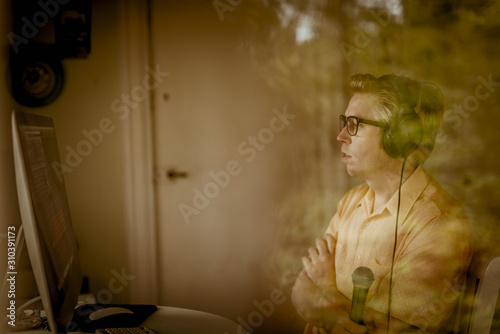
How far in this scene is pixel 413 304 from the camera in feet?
4.41

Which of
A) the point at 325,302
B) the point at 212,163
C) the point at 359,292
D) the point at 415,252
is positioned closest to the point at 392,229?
the point at 415,252

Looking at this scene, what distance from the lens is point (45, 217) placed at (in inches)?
28.0

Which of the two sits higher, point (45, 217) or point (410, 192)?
point (45, 217)

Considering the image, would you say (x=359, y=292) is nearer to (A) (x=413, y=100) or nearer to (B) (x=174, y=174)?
(A) (x=413, y=100)

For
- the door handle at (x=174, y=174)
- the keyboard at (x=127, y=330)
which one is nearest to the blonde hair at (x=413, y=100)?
the door handle at (x=174, y=174)

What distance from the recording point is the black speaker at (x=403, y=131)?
139 centimetres

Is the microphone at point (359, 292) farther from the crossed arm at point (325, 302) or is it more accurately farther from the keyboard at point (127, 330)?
the keyboard at point (127, 330)

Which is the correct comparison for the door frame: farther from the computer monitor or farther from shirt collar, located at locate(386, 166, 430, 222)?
shirt collar, located at locate(386, 166, 430, 222)

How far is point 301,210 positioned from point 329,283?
0.39 meters

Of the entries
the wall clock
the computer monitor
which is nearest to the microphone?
the computer monitor

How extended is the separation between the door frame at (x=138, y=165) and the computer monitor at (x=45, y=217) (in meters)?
0.73

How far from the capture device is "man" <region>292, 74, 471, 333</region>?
131cm

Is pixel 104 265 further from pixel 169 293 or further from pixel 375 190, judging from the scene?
pixel 375 190

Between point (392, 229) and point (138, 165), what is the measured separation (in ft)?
3.21
